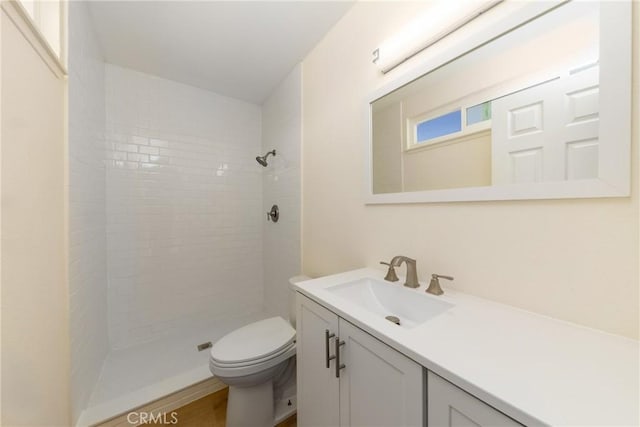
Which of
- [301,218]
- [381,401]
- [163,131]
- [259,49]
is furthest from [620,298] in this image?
[163,131]

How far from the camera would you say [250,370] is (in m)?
1.15

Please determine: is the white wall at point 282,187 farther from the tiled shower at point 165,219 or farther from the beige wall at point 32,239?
the beige wall at point 32,239

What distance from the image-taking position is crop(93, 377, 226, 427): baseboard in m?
1.25

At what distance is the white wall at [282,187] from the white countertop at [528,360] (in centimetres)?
130

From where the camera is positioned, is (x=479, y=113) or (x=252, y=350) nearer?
(x=479, y=113)

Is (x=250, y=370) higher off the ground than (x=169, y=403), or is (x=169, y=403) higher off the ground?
(x=250, y=370)

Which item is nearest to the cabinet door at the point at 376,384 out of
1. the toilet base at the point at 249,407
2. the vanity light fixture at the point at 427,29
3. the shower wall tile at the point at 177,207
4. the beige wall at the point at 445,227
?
the beige wall at the point at 445,227

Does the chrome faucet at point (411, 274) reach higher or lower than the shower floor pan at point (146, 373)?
higher

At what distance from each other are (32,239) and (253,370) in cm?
103

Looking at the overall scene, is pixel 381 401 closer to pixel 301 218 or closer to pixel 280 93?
pixel 301 218

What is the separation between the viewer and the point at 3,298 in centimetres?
65

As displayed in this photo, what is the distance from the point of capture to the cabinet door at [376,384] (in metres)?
0.54

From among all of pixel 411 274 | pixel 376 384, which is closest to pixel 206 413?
pixel 376 384

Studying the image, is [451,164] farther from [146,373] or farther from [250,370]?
[146,373]
